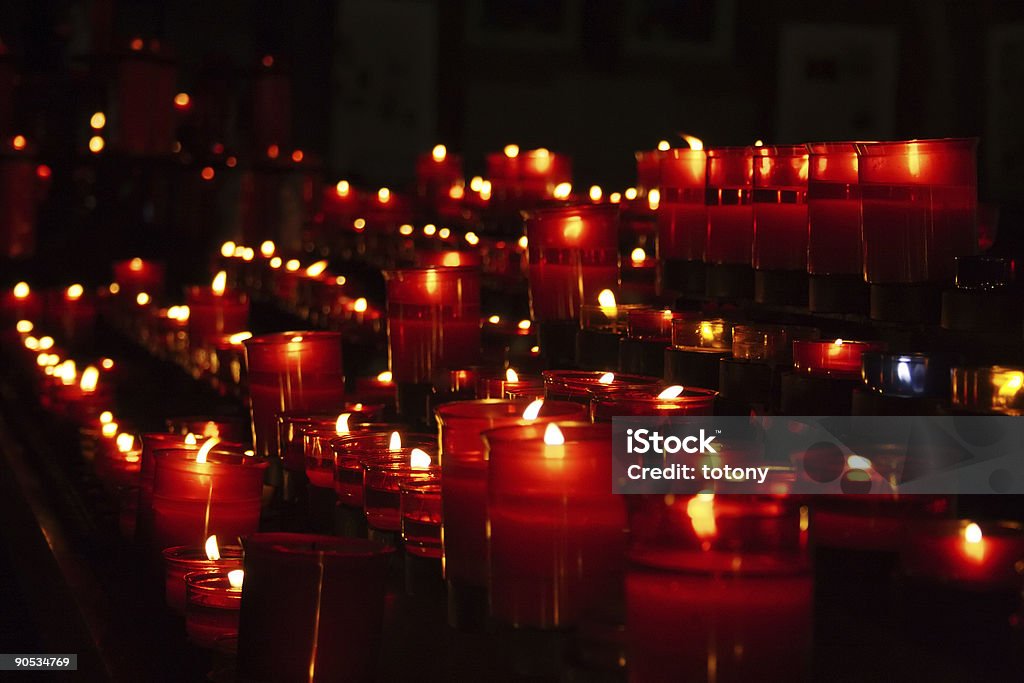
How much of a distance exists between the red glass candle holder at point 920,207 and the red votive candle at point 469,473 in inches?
17.7

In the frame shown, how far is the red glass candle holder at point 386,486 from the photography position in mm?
1404

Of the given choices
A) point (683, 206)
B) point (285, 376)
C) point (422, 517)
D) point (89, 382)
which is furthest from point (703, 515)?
point (89, 382)

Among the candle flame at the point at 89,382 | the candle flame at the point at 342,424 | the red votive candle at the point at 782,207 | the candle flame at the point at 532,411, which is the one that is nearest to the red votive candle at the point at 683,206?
the red votive candle at the point at 782,207

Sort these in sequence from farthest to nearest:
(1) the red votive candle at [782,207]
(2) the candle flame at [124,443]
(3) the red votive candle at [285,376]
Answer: (2) the candle flame at [124,443] → (3) the red votive candle at [285,376] → (1) the red votive candle at [782,207]

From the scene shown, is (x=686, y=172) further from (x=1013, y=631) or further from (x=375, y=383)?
(x=1013, y=631)

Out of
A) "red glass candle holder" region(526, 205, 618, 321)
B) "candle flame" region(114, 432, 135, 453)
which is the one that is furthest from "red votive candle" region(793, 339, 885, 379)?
"candle flame" region(114, 432, 135, 453)

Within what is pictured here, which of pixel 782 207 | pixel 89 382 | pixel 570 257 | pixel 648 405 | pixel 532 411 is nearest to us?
pixel 532 411

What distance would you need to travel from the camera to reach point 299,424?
1853 mm

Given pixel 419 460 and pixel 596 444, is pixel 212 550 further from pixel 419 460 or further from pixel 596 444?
pixel 596 444

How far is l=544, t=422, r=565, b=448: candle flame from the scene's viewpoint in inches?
39.3

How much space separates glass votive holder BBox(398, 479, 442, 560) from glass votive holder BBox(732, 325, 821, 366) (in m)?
0.43

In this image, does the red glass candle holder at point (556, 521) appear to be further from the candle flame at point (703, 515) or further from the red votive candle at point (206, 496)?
the red votive candle at point (206, 496)

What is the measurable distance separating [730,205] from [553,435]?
32.6 inches

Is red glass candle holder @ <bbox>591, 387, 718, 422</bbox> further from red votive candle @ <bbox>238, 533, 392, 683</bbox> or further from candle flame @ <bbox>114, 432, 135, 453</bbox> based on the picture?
candle flame @ <bbox>114, 432, 135, 453</bbox>
